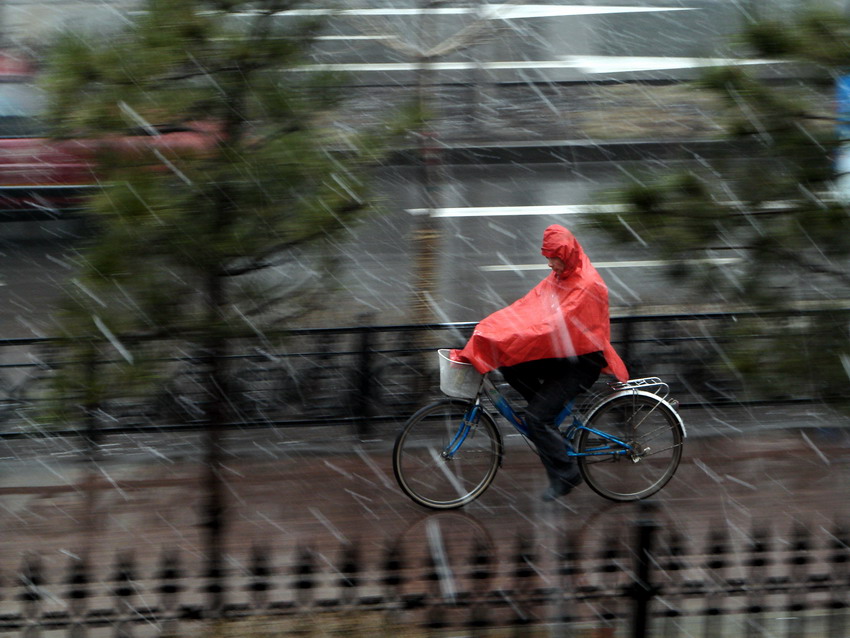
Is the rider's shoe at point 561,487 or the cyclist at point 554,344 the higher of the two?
the cyclist at point 554,344

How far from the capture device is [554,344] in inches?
241

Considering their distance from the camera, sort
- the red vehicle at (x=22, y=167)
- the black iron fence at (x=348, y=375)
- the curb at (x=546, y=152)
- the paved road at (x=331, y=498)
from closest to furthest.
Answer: the paved road at (x=331, y=498)
the black iron fence at (x=348, y=375)
the red vehicle at (x=22, y=167)
the curb at (x=546, y=152)

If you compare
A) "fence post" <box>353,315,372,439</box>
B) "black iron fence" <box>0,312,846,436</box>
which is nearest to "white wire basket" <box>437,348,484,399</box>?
"black iron fence" <box>0,312,846,436</box>

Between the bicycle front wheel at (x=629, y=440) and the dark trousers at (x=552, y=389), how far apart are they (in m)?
0.23

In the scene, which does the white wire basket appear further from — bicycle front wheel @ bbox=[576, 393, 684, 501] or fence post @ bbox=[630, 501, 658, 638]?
fence post @ bbox=[630, 501, 658, 638]

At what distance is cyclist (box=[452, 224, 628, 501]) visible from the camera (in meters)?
6.11

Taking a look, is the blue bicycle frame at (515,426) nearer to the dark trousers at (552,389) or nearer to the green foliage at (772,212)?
the dark trousers at (552,389)

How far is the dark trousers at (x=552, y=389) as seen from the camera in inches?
249

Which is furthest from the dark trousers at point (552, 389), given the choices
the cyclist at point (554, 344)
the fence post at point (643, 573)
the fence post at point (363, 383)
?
the fence post at point (643, 573)

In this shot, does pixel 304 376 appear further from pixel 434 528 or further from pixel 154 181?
pixel 154 181

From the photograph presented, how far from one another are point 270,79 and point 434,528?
314 cm

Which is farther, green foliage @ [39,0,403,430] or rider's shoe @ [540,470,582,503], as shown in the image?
rider's shoe @ [540,470,582,503]

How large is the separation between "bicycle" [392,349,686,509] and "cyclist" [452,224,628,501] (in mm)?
155

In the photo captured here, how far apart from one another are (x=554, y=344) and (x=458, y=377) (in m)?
0.64
